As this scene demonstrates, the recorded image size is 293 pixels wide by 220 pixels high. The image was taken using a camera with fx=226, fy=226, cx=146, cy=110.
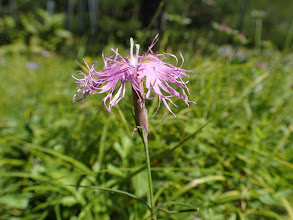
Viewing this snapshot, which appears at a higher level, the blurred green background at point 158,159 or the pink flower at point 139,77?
the pink flower at point 139,77

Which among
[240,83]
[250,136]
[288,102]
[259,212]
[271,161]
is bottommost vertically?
[259,212]

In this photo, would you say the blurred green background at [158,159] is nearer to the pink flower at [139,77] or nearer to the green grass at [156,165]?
the green grass at [156,165]

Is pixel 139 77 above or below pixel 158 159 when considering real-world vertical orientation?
above

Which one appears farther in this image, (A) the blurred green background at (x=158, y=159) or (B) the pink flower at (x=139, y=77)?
(A) the blurred green background at (x=158, y=159)

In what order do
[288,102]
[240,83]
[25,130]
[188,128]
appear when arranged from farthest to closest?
1. [240,83]
2. [288,102]
3. [25,130]
4. [188,128]

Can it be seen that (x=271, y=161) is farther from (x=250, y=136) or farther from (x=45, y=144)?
(x=45, y=144)

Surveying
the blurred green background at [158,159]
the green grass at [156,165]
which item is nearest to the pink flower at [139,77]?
the blurred green background at [158,159]

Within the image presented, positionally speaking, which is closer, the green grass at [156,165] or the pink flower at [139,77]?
the pink flower at [139,77]

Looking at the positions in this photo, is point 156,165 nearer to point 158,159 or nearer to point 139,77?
point 158,159

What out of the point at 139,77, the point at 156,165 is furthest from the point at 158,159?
the point at 139,77

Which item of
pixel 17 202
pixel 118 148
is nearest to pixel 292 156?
pixel 118 148

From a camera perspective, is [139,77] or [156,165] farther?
[156,165]
